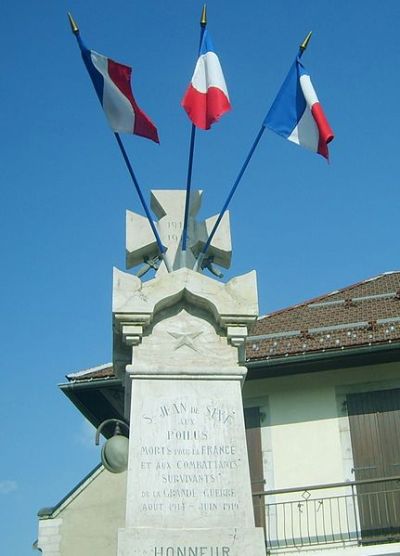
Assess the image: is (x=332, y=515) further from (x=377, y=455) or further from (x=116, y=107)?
(x=116, y=107)

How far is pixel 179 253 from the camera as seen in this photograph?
885 cm

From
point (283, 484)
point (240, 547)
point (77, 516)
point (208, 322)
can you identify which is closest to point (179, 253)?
point (208, 322)

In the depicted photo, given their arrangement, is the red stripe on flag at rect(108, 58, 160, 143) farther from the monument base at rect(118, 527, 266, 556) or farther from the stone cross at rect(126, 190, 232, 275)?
the monument base at rect(118, 527, 266, 556)

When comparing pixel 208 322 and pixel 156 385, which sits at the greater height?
pixel 208 322

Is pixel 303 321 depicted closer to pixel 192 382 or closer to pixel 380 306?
pixel 380 306

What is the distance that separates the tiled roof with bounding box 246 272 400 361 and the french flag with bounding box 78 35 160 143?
559cm

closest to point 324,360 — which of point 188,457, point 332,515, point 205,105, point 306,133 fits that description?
point 332,515

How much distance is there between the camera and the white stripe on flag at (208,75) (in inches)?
350

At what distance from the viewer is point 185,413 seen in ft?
23.2

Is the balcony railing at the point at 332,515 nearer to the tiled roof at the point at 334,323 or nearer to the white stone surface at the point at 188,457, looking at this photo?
the tiled roof at the point at 334,323

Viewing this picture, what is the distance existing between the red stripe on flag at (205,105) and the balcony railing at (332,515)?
5929 mm

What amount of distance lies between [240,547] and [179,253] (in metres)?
3.39

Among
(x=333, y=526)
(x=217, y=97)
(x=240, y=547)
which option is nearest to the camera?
(x=240, y=547)

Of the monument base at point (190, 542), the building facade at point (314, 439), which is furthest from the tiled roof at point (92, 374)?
the monument base at point (190, 542)
